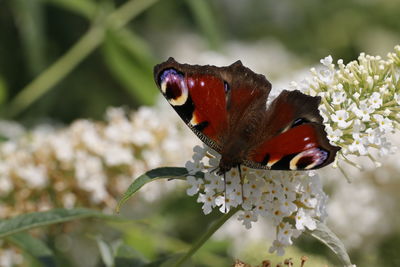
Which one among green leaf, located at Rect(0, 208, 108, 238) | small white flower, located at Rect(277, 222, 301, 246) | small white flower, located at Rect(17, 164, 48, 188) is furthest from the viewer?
small white flower, located at Rect(17, 164, 48, 188)

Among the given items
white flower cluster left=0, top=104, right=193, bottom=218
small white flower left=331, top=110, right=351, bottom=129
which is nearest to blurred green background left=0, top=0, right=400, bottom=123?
white flower cluster left=0, top=104, right=193, bottom=218

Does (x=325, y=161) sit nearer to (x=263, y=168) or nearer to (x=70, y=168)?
(x=263, y=168)

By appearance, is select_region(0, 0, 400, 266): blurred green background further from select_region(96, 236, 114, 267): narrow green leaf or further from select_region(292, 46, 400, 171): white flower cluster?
select_region(292, 46, 400, 171): white flower cluster

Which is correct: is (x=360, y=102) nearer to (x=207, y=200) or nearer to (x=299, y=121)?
(x=299, y=121)

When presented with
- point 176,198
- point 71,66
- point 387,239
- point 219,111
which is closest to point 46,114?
point 71,66

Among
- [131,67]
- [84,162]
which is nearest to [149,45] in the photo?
[131,67]

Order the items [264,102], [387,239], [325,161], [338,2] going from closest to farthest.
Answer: [325,161] → [264,102] → [387,239] → [338,2]

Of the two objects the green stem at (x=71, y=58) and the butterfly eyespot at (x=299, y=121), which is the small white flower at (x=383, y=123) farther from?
the green stem at (x=71, y=58)
